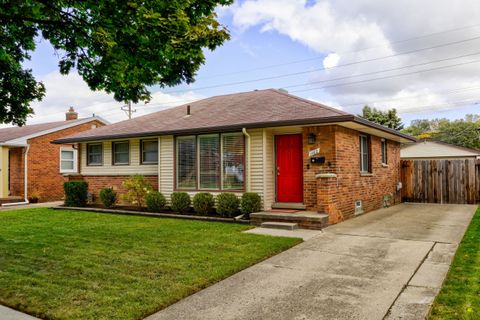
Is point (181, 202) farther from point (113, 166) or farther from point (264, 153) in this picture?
point (113, 166)

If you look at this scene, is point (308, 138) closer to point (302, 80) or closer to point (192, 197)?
point (192, 197)

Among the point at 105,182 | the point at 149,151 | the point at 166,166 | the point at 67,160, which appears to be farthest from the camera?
the point at 67,160

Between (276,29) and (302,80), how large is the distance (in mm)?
26072

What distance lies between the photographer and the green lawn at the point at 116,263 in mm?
4031

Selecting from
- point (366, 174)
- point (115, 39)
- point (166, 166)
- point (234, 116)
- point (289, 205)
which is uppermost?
point (115, 39)

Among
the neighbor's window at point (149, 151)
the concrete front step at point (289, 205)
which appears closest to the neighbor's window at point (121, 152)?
the neighbor's window at point (149, 151)

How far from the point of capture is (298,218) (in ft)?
28.7

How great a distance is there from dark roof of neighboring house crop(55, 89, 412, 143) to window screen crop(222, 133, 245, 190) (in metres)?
0.53

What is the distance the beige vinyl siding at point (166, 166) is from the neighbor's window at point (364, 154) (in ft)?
20.9

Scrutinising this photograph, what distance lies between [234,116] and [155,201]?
3877 mm

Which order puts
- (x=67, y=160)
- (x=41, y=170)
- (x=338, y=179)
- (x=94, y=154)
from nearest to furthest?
(x=338, y=179) < (x=94, y=154) < (x=41, y=170) < (x=67, y=160)

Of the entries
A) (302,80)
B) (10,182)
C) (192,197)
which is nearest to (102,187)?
(192,197)

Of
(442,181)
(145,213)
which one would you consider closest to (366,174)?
(442,181)

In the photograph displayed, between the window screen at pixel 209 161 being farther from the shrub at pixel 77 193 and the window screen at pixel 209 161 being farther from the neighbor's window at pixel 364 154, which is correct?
the shrub at pixel 77 193
